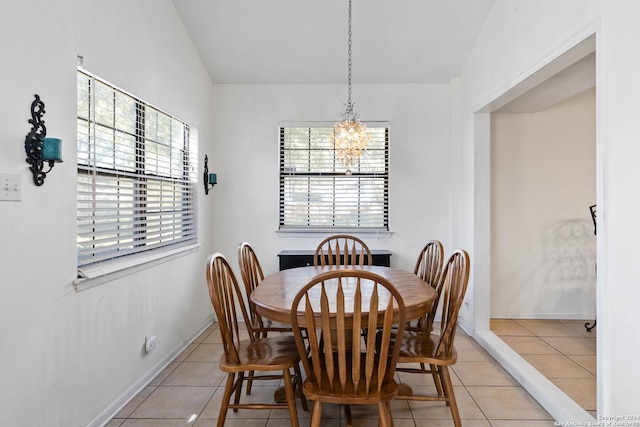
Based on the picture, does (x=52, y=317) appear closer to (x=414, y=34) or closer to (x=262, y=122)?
(x=262, y=122)

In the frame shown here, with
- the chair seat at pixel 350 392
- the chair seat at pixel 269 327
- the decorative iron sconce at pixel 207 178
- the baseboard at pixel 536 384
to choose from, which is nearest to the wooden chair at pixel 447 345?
the chair seat at pixel 350 392

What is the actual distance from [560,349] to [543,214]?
1.37m

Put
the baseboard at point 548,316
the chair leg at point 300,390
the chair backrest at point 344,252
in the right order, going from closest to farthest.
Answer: the chair leg at point 300,390 → the chair backrest at point 344,252 → the baseboard at point 548,316

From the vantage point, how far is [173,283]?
3.08 metres

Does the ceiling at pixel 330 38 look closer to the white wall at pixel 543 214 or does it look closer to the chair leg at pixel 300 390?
the white wall at pixel 543 214

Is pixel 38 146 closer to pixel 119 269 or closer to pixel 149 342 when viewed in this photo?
pixel 119 269

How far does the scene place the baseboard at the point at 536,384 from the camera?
83.0 inches

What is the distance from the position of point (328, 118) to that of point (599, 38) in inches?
101

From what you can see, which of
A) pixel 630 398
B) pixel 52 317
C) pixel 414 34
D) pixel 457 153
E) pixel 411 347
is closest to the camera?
pixel 630 398

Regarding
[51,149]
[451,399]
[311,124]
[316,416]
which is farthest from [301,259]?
[51,149]

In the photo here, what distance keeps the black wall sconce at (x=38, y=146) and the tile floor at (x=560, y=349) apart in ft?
9.69

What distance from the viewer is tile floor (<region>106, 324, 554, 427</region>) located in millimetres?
2162

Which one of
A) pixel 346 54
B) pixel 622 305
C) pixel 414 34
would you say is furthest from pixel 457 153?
pixel 622 305

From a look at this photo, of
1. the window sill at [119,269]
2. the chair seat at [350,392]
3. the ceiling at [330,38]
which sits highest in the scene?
the ceiling at [330,38]
